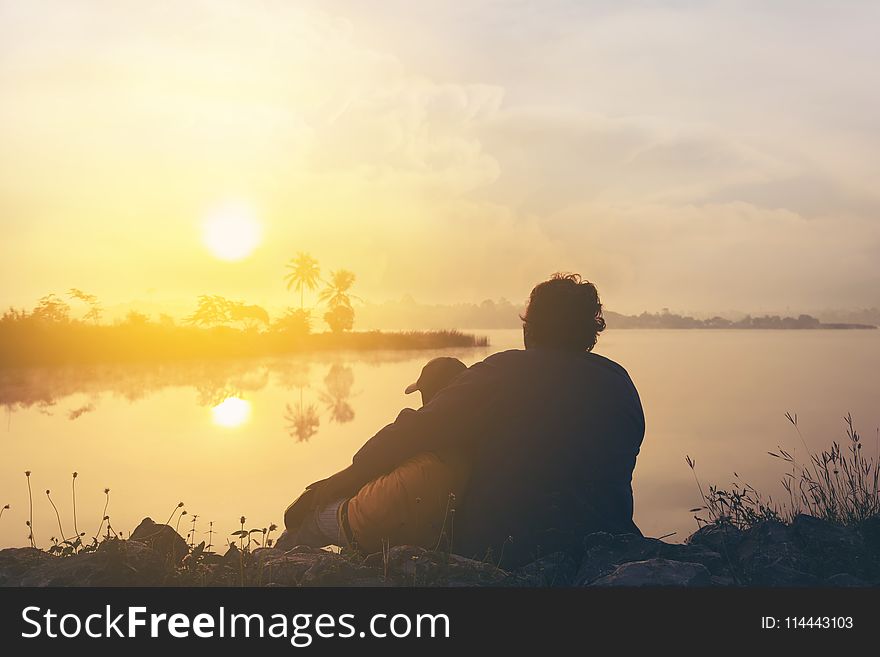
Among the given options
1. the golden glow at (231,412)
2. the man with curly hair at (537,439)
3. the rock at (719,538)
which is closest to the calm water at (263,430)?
the golden glow at (231,412)

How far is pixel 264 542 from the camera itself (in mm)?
4230

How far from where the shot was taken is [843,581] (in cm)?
391

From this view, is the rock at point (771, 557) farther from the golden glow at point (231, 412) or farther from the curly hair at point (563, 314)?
the golden glow at point (231, 412)

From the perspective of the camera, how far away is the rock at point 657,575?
3602 mm

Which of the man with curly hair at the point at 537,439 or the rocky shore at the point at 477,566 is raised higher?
the man with curly hair at the point at 537,439

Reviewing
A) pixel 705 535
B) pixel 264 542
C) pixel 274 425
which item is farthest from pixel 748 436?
pixel 264 542

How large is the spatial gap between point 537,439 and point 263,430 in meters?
10.5

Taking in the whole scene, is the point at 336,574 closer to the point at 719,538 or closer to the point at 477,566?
the point at 477,566

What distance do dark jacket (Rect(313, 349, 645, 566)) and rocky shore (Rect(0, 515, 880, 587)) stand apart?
0.67ft

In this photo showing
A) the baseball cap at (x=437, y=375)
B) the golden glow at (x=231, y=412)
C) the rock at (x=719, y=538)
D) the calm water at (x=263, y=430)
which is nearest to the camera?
the rock at (x=719, y=538)

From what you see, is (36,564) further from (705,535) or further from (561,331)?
(705,535)

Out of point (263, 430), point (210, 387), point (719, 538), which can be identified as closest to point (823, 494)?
point (719, 538)

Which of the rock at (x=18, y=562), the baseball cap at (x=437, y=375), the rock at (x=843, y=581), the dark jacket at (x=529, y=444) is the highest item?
the baseball cap at (x=437, y=375)

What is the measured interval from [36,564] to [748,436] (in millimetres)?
12326
